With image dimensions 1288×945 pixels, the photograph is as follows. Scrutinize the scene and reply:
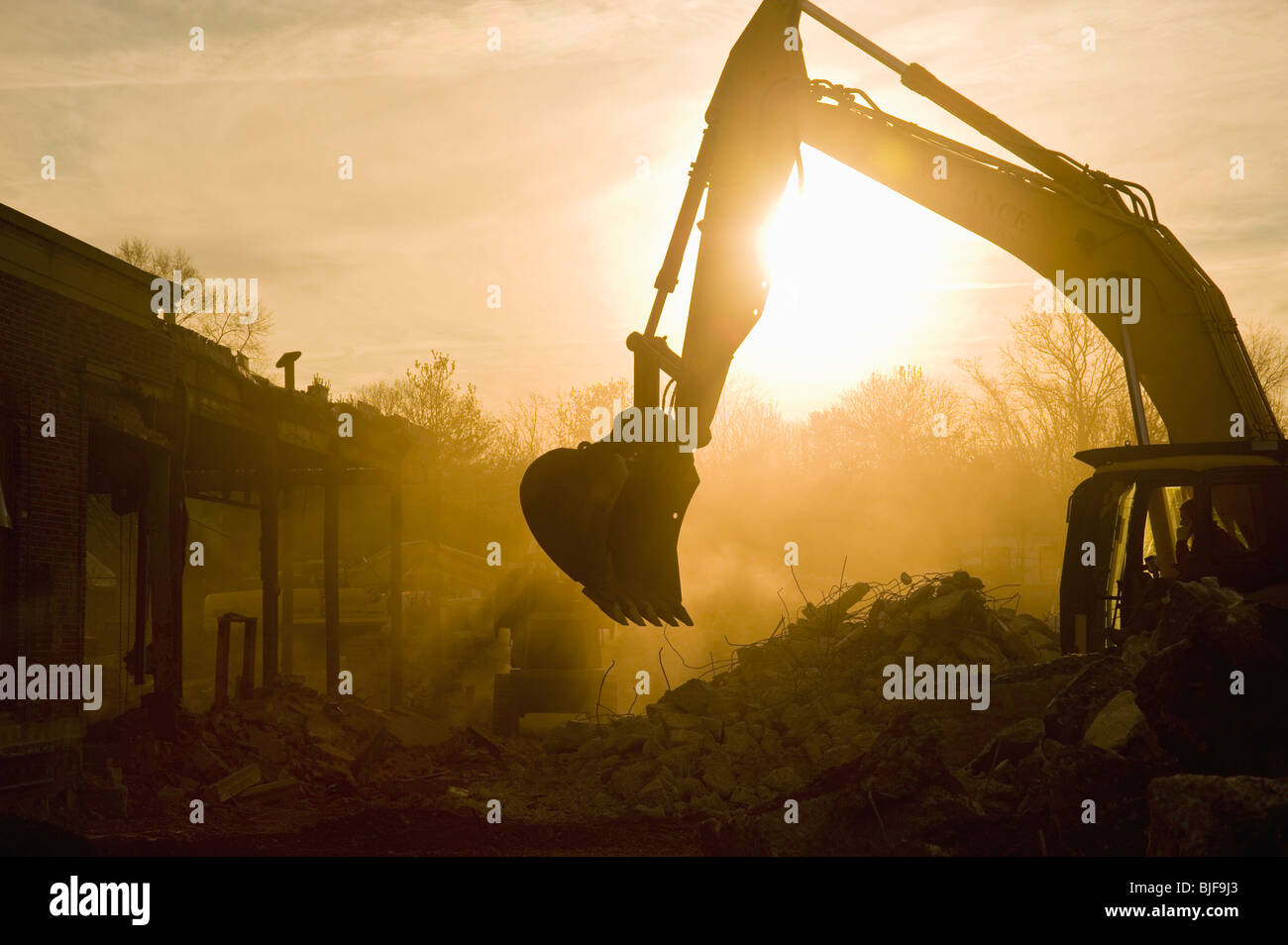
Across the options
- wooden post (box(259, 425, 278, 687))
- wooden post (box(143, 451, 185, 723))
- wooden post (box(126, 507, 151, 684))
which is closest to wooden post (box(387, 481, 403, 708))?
wooden post (box(259, 425, 278, 687))

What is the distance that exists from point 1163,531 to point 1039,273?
8.64ft

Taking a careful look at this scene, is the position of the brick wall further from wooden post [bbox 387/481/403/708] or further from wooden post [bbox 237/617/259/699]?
wooden post [bbox 387/481/403/708]

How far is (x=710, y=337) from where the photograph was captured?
7746mm

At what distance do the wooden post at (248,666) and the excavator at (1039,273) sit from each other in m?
9.77

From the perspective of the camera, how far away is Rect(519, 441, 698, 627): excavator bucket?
674 cm

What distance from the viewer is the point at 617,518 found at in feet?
23.0

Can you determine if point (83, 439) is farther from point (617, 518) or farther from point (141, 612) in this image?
point (617, 518)

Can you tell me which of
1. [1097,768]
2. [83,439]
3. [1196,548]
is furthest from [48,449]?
[1196,548]

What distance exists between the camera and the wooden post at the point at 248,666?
15666mm

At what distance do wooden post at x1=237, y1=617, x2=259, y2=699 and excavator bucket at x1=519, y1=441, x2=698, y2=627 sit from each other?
9.99 metres

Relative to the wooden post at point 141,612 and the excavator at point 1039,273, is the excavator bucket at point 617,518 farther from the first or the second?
the wooden post at point 141,612

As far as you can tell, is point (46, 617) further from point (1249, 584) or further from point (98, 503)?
point (98, 503)

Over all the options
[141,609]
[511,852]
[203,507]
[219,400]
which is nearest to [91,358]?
[219,400]

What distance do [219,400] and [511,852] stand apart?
326 inches
